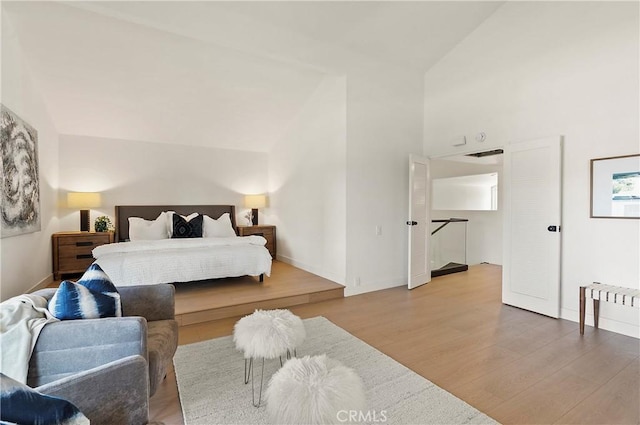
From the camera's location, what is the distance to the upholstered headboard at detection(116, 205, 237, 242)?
17.8 ft

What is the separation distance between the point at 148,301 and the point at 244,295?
1.69 meters

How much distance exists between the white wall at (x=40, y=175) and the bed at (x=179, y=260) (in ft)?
2.38

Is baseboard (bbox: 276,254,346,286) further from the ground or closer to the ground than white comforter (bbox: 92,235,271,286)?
closer to the ground

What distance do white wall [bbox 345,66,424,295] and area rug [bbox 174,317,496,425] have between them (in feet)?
5.58

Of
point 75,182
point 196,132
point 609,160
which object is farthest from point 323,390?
point 75,182

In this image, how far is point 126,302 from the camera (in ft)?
6.92

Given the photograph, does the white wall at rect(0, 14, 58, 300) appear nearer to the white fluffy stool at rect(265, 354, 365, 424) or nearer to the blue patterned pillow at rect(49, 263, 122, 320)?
the blue patterned pillow at rect(49, 263, 122, 320)

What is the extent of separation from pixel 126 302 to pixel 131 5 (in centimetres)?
269

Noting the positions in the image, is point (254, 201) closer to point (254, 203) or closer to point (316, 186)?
point (254, 203)

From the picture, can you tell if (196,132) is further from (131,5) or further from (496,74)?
(496,74)

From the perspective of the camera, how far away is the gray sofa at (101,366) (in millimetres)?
1206

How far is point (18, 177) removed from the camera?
330cm

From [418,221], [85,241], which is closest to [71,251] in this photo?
[85,241]

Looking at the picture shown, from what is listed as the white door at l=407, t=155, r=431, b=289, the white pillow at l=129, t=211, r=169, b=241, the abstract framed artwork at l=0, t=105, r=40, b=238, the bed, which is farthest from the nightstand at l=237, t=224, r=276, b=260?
the abstract framed artwork at l=0, t=105, r=40, b=238
